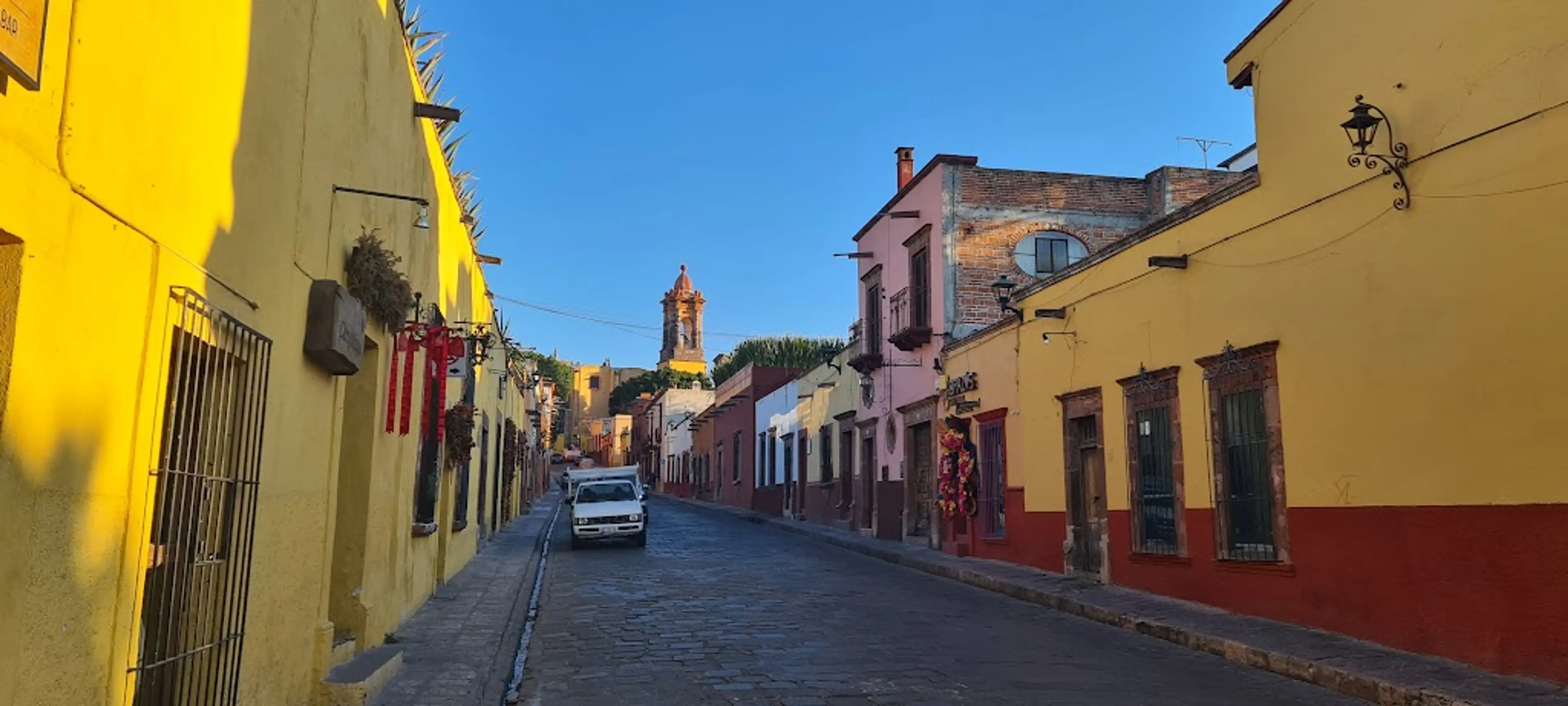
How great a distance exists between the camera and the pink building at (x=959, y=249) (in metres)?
21.6

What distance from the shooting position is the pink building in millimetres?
21625

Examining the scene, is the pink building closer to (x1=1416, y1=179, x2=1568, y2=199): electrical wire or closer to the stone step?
(x1=1416, y1=179, x2=1568, y2=199): electrical wire

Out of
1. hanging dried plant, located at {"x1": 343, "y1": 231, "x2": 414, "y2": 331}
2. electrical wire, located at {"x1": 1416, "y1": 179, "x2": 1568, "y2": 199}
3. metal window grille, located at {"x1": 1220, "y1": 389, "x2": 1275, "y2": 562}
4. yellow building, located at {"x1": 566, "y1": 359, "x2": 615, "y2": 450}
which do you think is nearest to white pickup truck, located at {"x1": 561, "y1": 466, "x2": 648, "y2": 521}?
metal window grille, located at {"x1": 1220, "y1": 389, "x2": 1275, "y2": 562}

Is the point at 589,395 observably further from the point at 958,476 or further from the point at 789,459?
the point at 958,476

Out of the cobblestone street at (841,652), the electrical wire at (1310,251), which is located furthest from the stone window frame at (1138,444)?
the cobblestone street at (841,652)

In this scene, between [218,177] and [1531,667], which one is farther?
[1531,667]

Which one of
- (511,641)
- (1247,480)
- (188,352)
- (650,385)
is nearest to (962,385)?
(1247,480)

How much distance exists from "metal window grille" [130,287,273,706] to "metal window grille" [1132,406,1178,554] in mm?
10725

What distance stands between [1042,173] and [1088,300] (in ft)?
26.6

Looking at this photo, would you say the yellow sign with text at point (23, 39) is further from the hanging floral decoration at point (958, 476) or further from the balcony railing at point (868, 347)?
the balcony railing at point (868, 347)

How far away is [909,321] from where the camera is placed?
23.4 metres

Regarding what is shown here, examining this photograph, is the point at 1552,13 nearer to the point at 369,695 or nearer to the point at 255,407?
the point at 255,407

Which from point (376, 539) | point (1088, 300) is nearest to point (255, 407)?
point (376, 539)

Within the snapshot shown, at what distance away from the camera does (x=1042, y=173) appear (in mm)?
22359
